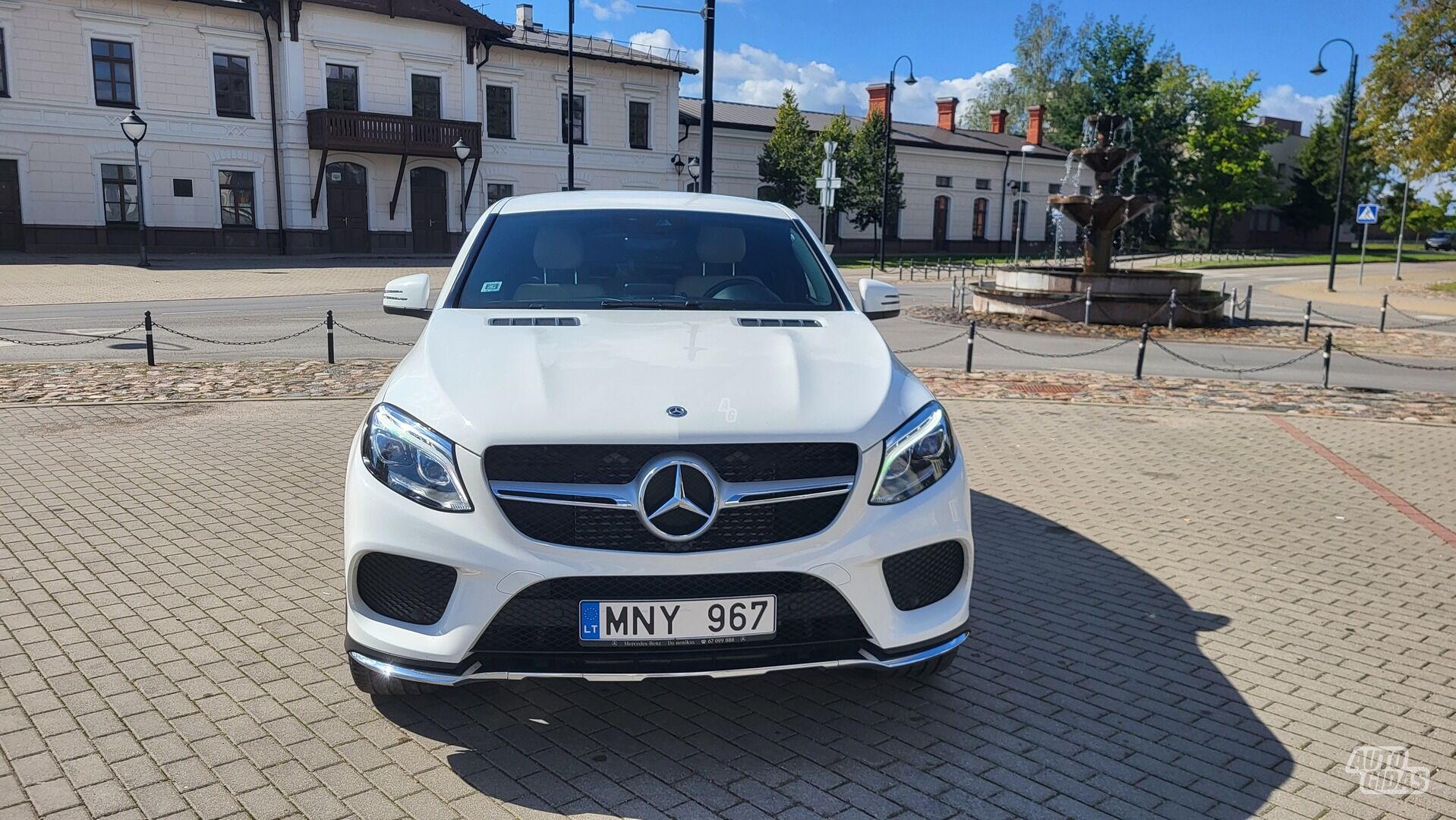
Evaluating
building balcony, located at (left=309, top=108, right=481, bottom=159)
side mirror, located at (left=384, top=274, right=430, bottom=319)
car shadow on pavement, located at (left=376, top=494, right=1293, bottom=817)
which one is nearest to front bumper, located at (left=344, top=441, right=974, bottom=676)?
car shadow on pavement, located at (left=376, top=494, right=1293, bottom=817)

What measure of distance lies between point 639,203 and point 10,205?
3521 cm

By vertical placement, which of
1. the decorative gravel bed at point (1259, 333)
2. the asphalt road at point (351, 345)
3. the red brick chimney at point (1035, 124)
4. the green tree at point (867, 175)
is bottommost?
the asphalt road at point (351, 345)

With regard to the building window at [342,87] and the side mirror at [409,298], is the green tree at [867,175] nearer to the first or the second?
the building window at [342,87]

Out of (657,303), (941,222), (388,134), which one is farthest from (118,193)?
(941,222)

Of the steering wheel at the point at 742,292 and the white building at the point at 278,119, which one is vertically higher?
the white building at the point at 278,119

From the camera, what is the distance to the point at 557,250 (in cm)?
490

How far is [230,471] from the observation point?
7.49 meters

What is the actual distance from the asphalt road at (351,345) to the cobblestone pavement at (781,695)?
7828 mm

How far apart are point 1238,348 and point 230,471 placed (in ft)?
52.8

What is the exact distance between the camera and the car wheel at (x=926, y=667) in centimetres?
361

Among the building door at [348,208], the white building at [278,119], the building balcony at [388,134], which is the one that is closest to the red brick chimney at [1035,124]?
the white building at [278,119]

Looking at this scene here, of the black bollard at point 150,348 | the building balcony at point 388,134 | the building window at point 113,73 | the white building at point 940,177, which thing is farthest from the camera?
the white building at point 940,177

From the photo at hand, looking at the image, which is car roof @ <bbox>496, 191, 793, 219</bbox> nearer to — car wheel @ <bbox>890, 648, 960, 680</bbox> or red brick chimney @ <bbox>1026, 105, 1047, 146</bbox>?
car wheel @ <bbox>890, 648, 960, 680</bbox>

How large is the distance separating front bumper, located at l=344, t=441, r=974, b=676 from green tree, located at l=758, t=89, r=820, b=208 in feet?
149
